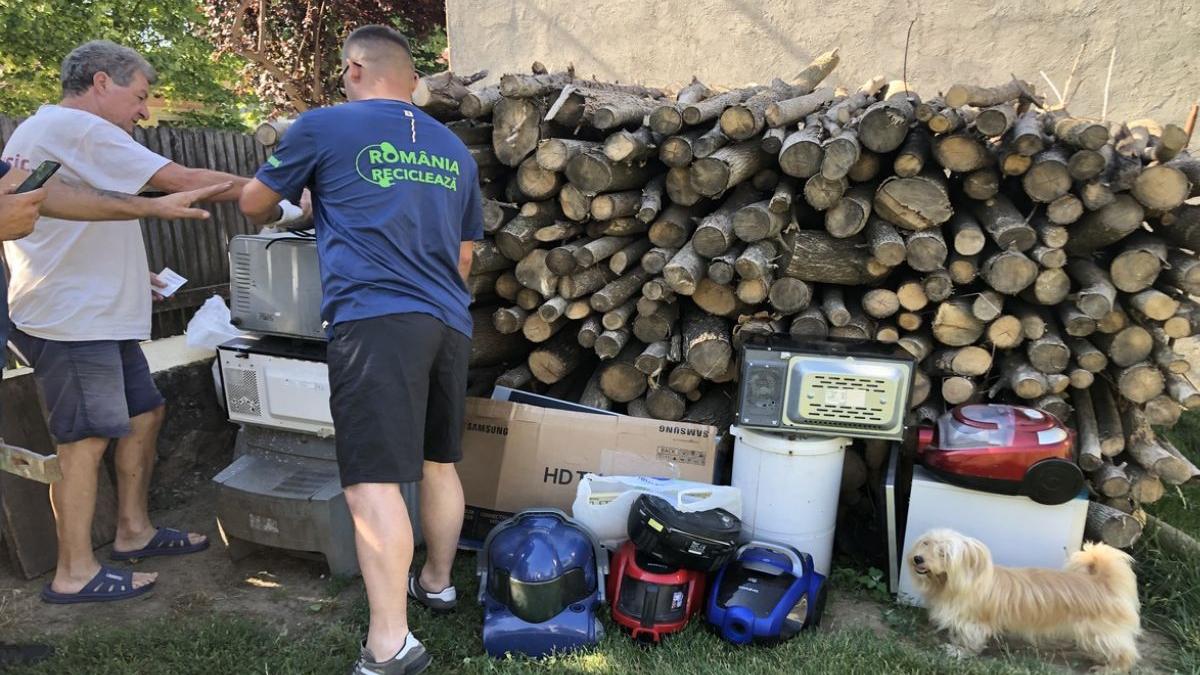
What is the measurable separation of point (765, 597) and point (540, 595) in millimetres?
842

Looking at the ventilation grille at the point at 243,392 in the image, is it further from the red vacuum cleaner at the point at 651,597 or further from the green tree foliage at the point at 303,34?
the green tree foliage at the point at 303,34

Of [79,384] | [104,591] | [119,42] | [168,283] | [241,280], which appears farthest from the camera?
[119,42]

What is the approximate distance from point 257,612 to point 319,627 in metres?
0.34

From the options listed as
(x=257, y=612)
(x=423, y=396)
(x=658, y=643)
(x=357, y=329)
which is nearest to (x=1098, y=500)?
(x=658, y=643)

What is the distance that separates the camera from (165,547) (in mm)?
3801

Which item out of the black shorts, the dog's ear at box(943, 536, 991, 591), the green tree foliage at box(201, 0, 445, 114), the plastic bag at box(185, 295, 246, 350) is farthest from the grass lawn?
the green tree foliage at box(201, 0, 445, 114)

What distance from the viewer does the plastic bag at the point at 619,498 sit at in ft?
10.7

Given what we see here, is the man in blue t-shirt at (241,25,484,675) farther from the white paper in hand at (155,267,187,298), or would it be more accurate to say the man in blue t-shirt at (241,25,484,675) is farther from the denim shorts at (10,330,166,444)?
the white paper in hand at (155,267,187,298)

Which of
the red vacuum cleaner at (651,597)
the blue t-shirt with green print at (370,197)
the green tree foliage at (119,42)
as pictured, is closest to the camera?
the blue t-shirt with green print at (370,197)

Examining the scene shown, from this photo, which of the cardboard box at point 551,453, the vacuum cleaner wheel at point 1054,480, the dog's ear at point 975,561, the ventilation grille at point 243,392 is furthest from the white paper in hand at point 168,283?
the vacuum cleaner wheel at point 1054,480

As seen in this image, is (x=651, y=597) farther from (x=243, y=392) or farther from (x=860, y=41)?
(x=860, y=41)

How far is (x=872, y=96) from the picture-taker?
4184mm

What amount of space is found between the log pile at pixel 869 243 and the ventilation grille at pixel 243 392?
3.78 feet

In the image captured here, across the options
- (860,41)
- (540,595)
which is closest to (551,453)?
(540,595)
